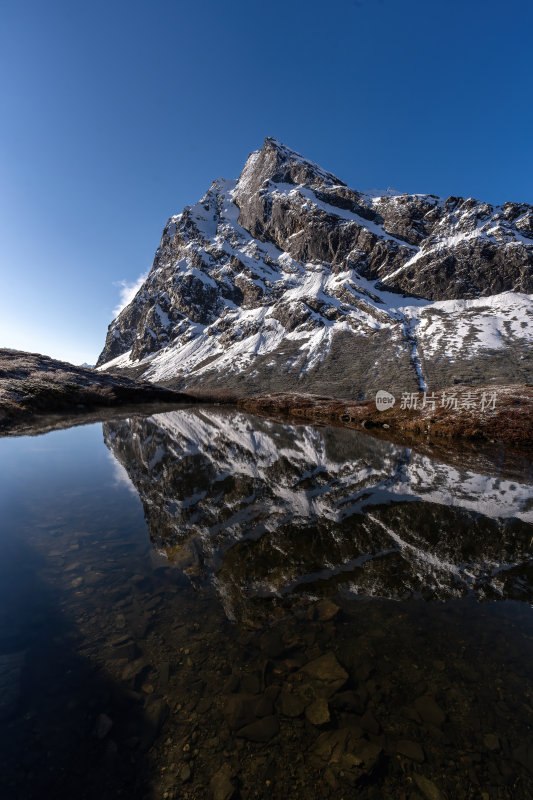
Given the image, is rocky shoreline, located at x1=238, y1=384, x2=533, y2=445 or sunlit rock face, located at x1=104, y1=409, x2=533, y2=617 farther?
rocky shoreline, located at x1=238, y1=384, x2=533, y2=445

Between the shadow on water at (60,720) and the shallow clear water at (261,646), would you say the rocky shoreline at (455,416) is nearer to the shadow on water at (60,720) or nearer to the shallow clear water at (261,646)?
the shallow clear water at (261,646)

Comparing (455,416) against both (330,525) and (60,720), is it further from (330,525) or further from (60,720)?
(60,720)

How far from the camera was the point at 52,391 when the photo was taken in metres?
44.8

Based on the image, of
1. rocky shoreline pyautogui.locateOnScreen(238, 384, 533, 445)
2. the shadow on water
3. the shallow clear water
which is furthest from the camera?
rocky shoreline pyautogui.locateOnScreen(238, 384, 533, 445)

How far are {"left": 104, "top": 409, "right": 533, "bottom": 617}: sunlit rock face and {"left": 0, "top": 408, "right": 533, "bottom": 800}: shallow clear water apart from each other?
7cm

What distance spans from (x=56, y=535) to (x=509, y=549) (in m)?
13.0

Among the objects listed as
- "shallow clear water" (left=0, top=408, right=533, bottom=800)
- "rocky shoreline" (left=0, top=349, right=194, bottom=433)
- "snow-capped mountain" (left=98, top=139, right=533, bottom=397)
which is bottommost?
"shallow clear water" (left=0, top=408, right=533, bottom=800)

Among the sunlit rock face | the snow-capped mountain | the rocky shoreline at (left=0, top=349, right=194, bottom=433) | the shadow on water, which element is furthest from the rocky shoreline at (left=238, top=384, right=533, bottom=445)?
the snow-capped mountain

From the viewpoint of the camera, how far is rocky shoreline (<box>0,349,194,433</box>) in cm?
3584

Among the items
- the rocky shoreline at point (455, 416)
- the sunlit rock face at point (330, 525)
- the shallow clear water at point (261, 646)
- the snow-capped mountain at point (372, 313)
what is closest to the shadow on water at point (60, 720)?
the shallow clear water at point (261, 646)

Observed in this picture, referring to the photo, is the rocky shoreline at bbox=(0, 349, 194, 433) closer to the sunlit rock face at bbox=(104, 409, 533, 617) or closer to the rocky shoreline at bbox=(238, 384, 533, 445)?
the sunlit rock face at bbox=(104, 409, 533, 617)

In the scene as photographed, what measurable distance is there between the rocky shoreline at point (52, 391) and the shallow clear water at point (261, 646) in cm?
2393

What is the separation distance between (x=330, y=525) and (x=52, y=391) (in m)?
48.8

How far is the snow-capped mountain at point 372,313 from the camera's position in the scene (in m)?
104
